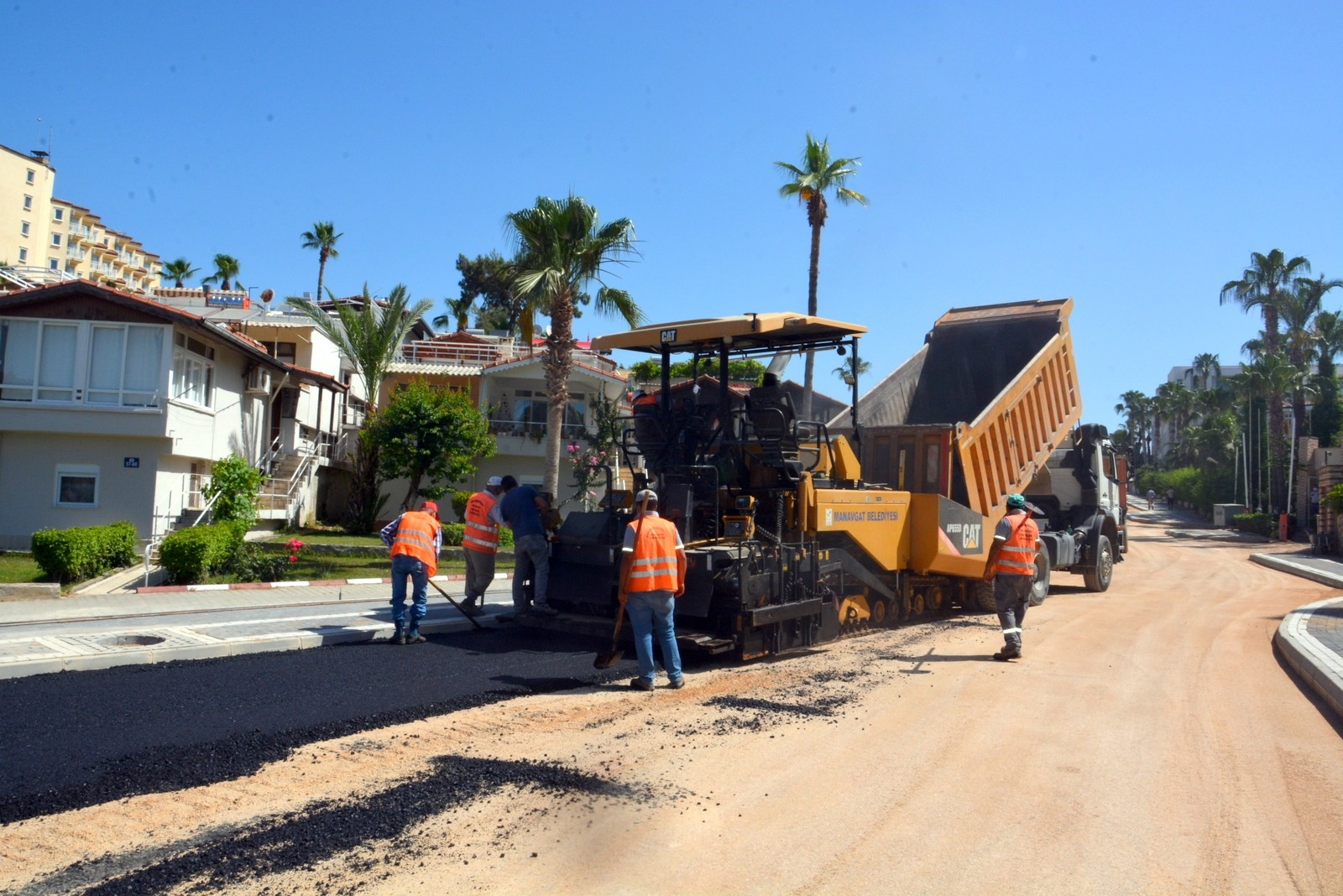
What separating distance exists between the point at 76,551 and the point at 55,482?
464 centimetres

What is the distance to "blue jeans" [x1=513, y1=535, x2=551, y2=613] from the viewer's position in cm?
933

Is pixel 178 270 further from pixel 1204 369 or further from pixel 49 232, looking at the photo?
pixel 1204 369

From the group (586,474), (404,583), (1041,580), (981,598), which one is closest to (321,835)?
(404,583)

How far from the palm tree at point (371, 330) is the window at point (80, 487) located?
800cm

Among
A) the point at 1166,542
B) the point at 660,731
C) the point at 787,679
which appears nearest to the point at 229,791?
the point at 660,731

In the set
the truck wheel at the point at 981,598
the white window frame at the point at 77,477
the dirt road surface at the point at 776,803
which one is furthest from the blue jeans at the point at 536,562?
the white window frame at the point at 77,477

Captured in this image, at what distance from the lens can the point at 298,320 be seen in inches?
1136

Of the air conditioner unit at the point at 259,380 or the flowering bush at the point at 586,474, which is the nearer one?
the flowering bush at the point at 586,474

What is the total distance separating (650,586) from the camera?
7215mm

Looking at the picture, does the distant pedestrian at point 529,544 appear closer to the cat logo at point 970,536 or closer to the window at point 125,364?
the cat logo at point 970,536

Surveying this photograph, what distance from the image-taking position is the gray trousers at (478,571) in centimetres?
1012

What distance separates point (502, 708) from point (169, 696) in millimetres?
2224

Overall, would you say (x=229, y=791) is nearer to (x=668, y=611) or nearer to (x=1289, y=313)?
(x=668, y=611)

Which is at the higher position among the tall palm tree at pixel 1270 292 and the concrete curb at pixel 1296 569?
the tall palm tree at pixel 1270 292
